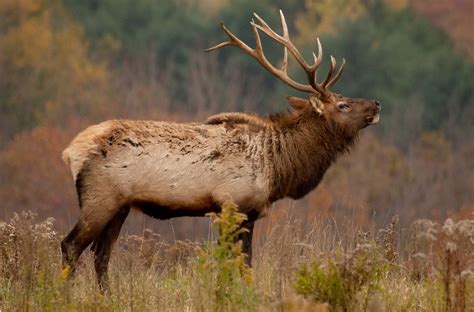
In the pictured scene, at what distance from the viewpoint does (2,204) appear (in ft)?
134

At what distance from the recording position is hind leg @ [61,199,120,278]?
37.6ft

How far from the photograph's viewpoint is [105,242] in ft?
39.1

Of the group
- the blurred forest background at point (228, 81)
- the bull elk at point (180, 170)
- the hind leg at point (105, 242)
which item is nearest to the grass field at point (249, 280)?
the hind leg at point (105, 242)

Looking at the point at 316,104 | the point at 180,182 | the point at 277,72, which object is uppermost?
the point at 277,72

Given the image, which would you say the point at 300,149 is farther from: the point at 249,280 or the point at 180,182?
the point at 249,280

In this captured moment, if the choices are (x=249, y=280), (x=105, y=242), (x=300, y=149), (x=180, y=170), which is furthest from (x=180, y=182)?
(x=249, y=280)

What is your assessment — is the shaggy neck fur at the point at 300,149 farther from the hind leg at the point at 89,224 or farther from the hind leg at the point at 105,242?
the hind leg at the point at 89,224

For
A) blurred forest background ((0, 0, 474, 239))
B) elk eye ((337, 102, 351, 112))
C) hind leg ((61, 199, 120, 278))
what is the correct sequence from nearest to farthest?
hind leg ((61, 199, 120, 278))
elk eye ((337, 102, 351, 112))
blurred forest background ((0, 0, 474, 239))

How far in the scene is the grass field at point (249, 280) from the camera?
9.59 meters

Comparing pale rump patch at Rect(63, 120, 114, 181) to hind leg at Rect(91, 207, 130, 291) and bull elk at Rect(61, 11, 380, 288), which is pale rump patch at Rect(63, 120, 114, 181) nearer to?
bull elk at Rect(61, 11, 380, 288)

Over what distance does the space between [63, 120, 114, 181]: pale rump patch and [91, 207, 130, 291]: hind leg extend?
1.76ft

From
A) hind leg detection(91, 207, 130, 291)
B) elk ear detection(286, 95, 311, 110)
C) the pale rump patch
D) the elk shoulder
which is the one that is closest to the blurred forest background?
elk ear detection(286, 95, 311, 110)

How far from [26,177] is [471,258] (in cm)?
3448

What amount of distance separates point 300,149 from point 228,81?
4451 centimetres
